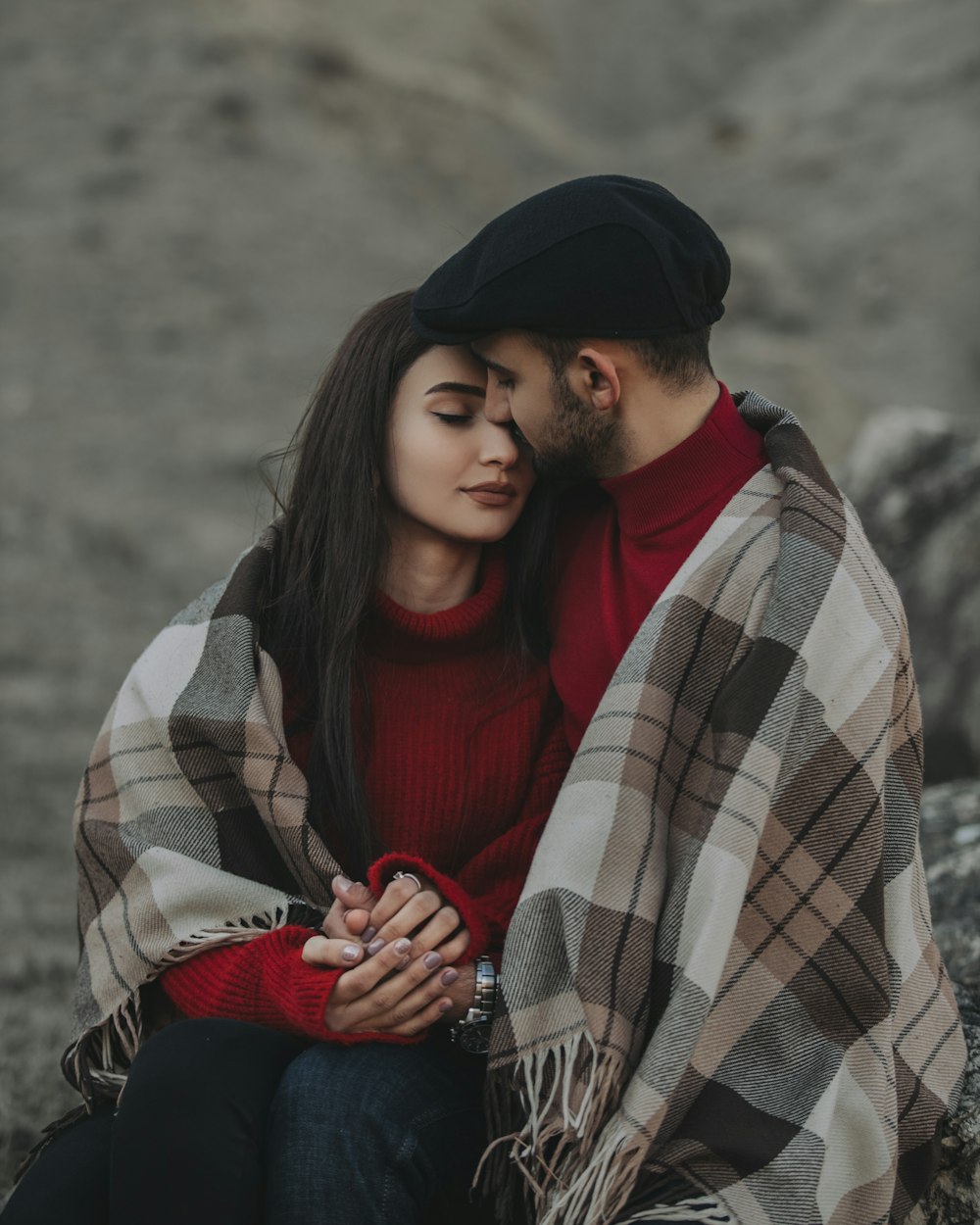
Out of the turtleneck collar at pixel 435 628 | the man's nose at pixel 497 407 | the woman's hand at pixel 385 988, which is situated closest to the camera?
the woman's hand at pixel 385 988

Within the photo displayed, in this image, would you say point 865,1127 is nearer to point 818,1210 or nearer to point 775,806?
point 818,1210

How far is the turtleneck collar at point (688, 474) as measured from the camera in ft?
7.98

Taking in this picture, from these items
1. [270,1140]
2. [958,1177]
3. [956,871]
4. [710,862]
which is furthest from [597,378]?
[956,871]

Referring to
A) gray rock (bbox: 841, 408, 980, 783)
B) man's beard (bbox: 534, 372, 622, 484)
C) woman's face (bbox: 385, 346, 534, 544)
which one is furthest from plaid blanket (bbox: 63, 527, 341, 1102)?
gray rock (bbox: 841, 408, 980, 783)

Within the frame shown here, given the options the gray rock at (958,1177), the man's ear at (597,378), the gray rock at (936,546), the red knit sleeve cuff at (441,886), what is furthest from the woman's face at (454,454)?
the gray rock at (936,546)

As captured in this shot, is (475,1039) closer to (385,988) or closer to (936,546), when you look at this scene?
(385,988)

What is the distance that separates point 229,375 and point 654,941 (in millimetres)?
12839

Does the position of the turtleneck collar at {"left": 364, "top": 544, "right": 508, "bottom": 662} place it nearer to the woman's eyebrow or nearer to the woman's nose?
the woman's nose

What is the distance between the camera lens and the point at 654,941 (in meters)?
2.17

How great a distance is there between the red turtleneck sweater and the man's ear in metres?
0.14

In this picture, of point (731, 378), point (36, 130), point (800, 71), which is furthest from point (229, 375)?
point (800, 71)

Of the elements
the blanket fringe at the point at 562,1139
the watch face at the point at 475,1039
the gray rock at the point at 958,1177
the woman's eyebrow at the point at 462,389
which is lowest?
the gray rock at the point at 958,1177

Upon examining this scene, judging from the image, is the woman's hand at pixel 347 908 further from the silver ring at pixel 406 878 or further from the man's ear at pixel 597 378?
the man's ear at pixel 597 378

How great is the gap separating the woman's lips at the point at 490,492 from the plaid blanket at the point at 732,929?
1.58ft
